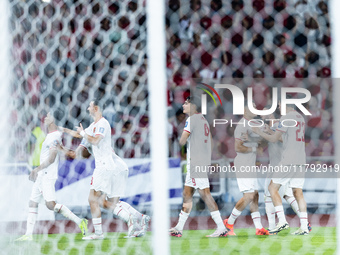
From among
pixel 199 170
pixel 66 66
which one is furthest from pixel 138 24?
pixel 199 170

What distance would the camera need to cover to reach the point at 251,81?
6723 mm

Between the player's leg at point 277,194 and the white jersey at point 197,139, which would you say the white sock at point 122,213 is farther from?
the player's leg at point 277,194

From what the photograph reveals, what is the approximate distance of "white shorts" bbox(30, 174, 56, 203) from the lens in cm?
491

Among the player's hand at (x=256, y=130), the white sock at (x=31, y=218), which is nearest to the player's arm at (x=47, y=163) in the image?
the white sock at (x=31, y=218)

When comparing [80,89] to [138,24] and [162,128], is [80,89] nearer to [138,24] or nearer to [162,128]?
[138,24]

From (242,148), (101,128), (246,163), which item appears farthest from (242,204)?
(101,128)

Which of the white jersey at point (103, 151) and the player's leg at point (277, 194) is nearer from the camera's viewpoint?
the white jersey at point (103, 151)

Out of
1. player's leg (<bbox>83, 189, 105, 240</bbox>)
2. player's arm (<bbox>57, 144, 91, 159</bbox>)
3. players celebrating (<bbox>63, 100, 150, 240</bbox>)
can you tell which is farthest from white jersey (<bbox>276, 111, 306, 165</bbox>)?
player's arm (<bbox>57, 144, 91, 159</bbox>)

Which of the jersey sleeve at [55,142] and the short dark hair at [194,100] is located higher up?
the short dark hair at [194,100]

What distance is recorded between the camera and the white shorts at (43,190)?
4.91 metres

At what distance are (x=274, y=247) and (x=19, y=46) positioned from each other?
254 cm

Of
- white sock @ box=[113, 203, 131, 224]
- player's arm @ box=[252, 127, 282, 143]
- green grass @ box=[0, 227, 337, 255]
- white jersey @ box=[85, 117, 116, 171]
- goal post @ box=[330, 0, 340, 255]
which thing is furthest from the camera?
player's arm @ box=[252, 127, 282, 143]

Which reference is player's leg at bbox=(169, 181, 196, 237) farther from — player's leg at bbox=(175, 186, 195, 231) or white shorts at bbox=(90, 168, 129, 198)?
white shorts at bbox=(90, 168, 129, 198)

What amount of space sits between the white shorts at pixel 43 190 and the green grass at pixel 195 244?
1.24 ft
